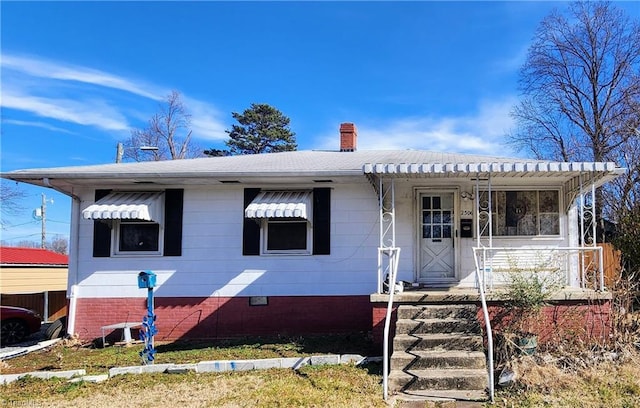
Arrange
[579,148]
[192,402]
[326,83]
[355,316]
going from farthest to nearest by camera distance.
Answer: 1. [579,148]
2. [326,83]
3. [355,316]
4. [192,402]

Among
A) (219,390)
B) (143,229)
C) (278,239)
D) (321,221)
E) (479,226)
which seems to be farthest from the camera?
(143,229)

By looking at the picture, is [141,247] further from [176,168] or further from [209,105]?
[209,105]

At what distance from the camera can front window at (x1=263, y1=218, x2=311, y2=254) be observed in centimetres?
935

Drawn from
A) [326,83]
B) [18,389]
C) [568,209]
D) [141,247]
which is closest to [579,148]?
[326,83]

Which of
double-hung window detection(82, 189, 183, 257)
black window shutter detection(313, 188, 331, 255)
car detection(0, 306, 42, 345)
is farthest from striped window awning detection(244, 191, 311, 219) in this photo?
car detection(0, 306, 42, 345)

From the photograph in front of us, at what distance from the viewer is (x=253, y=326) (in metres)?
9.17

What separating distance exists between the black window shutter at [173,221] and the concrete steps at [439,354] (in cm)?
499

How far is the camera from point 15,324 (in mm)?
10633

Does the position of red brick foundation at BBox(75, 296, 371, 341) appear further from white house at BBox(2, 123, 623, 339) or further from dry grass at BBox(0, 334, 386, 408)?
dry grass at BBox(0, 334, 386, 408)

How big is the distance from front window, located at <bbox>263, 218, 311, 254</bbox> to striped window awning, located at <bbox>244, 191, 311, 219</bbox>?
18.1 inches

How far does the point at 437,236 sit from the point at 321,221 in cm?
249

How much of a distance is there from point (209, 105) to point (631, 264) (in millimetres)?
19933

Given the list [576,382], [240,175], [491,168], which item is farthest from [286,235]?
[576,382]

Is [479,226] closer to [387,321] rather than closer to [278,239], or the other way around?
[387,321]
